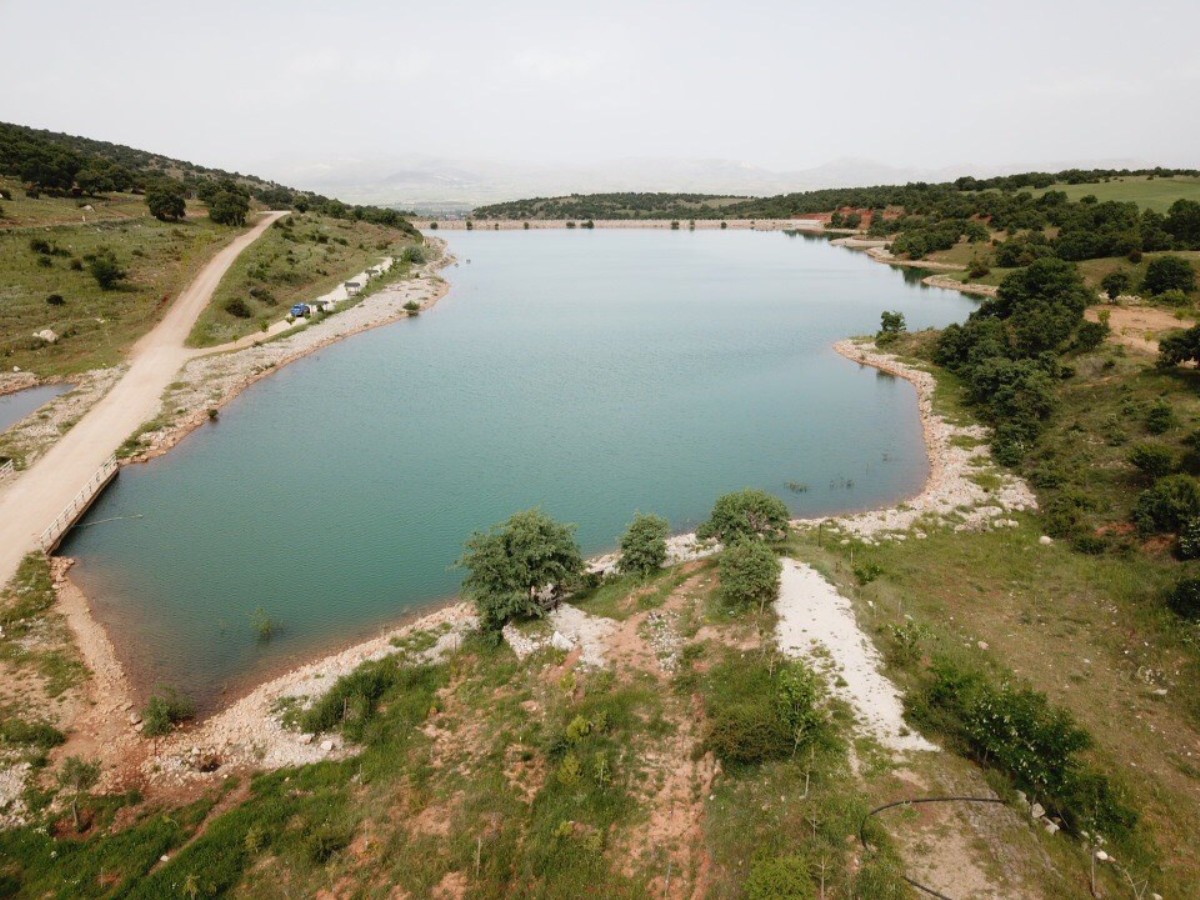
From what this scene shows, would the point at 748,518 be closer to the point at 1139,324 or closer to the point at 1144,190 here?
the point at 1139,324

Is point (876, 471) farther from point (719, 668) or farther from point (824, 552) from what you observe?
point (719, 668)

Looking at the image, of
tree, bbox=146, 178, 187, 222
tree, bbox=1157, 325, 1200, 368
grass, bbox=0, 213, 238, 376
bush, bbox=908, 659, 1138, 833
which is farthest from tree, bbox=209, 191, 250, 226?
tree, bbox=1157, 325, 1200, 368

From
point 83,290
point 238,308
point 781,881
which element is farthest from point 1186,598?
point 83,290

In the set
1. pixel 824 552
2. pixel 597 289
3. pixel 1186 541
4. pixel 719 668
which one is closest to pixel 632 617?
pixel 719 668

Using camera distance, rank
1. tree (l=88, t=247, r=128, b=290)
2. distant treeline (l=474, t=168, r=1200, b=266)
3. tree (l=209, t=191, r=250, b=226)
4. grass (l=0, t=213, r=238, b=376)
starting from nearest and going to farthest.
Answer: grass (l=0, t=213, r=238, b=376) < tree (l=88, t=247, r=128, b=290) < distant treeline (l=474, t=168, r=1200, b=266) < tree (l=209, t=191, r=250, b=226)

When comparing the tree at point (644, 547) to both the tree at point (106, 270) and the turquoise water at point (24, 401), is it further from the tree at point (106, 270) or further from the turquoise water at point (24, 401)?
the tree at point (106, 270)

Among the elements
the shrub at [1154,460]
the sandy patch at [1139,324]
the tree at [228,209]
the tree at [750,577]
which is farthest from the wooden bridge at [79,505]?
the tree at [228,209]

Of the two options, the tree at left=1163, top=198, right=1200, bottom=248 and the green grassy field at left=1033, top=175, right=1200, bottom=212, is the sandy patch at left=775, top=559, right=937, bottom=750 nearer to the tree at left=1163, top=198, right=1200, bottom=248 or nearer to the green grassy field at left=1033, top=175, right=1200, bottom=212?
the tree at left=1163, top=198, right=1200, bottom=248
